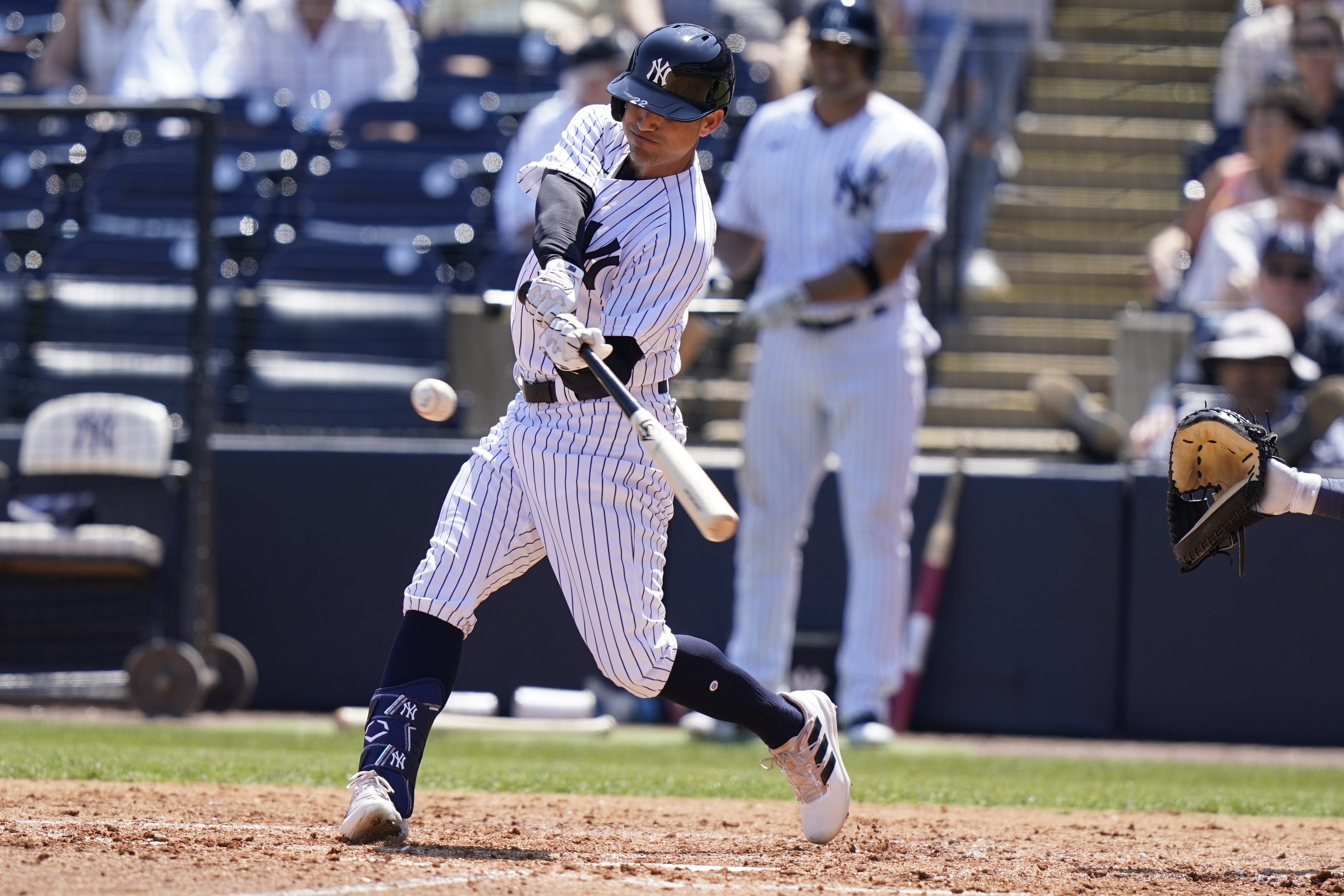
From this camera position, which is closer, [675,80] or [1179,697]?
[675,80]

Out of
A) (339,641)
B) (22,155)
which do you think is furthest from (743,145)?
(22,155)

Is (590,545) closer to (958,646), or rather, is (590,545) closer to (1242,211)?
(958,646)

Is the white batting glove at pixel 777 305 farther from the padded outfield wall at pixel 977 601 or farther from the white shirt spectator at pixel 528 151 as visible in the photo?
the white shirt spectator at pixel 528 151

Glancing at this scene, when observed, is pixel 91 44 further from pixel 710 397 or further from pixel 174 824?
pixel 174 824

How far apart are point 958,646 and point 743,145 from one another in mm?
2212

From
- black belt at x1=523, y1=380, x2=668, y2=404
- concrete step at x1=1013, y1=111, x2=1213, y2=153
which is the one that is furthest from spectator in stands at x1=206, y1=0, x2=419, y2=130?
black belt at x1=523, y1=380, x2=668, y2=404

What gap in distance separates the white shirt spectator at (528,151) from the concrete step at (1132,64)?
12.0ft

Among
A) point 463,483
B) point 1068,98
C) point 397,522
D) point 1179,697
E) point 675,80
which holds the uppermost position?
point 1068,98

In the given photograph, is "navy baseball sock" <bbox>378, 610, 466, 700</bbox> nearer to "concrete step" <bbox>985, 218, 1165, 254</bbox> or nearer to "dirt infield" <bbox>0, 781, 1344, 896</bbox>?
"dirt infield" <bbox>0, 781, 1344, 896</bbox>

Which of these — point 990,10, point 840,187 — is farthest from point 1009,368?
point 840,187

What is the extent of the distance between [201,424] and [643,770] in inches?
91.6

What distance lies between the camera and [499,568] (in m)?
3.63

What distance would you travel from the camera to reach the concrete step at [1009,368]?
8.43 m

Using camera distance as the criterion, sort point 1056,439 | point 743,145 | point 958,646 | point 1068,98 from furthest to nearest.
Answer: point 1068,98 → point 1056,439 → point 958,646 → point 743,145
